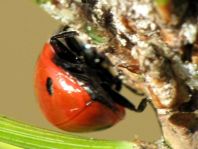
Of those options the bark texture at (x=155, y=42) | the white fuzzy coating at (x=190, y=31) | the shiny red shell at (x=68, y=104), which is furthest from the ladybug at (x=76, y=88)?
the white fuzzy coating at (x=190, y=31)

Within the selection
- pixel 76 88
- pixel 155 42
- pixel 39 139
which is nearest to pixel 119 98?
pixel 76 88

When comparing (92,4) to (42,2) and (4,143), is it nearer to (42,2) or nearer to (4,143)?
(42,2)

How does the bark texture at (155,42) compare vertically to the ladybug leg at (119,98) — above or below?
above

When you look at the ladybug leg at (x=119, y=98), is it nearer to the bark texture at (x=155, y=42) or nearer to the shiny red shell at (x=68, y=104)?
the shiny red shell at (x=68, y=104)

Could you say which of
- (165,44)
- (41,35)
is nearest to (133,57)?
(165,44)

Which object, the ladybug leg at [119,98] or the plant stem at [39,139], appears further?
the ladybug leg at [119,98]

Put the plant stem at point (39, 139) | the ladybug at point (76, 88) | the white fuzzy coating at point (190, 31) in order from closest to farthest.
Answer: the white fuzzy coating at point (190, 31) < the plant stem at point (39, 139) < the ladybug at point (76, 88)
